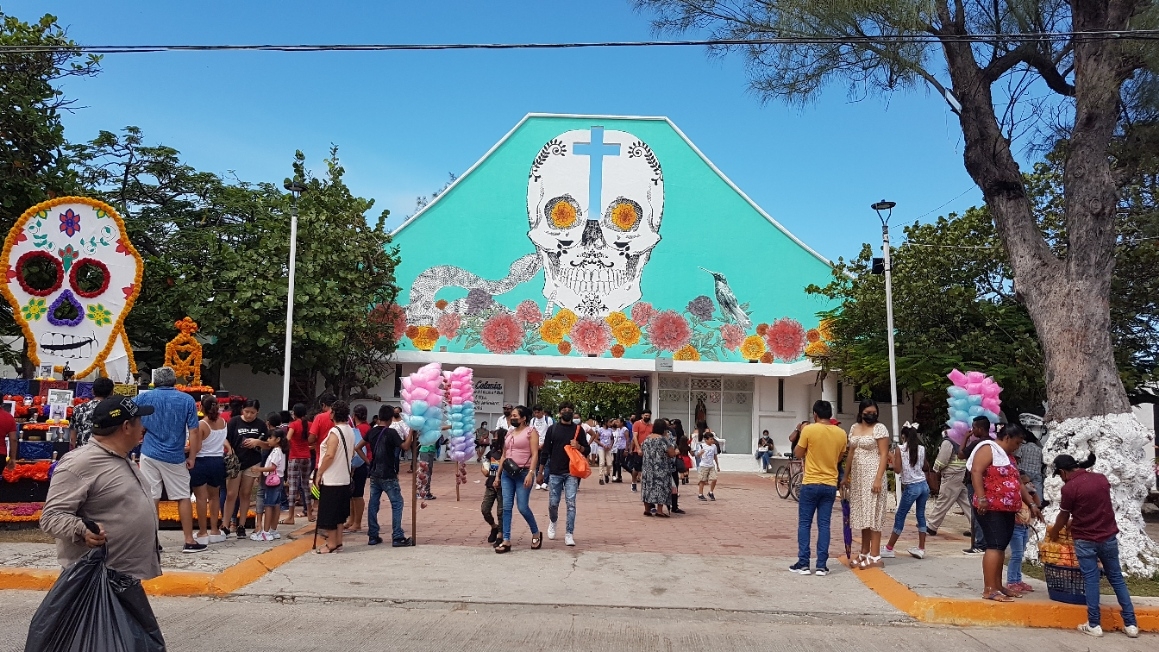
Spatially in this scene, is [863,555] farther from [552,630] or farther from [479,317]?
[479,317]

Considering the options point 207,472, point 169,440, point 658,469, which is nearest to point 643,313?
point 658,469

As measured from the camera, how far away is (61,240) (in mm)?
12336

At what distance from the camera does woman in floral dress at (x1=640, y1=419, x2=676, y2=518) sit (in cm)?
1341

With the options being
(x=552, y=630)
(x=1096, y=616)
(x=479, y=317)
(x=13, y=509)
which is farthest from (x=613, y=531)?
(x=479, y=317)

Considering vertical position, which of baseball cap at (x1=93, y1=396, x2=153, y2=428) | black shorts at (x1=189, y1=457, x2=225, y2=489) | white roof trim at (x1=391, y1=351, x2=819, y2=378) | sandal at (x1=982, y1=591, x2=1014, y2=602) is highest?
white roof trim at (x1=391, y1=351, x2=819, y2=378)

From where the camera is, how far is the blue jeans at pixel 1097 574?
22.1ft

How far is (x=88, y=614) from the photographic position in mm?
4152

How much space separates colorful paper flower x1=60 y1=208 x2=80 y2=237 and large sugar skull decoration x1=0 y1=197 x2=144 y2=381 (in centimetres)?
1

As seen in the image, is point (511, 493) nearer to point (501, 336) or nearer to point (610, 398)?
point (501, 336)

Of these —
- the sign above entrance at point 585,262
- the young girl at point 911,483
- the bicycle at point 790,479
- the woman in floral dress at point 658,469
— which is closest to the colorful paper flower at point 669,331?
the sign above entrance at point 585,262

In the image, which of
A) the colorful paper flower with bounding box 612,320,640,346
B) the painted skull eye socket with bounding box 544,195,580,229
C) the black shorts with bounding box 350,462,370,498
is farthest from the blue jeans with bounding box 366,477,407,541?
the painted skull eye socket with bounding box 544,195,580,229

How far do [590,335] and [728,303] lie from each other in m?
4.25

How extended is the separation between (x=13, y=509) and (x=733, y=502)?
455 inches

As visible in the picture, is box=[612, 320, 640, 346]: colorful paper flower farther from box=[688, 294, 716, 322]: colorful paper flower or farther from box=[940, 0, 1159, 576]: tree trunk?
box=[940, 0, 1159, 576]: tree trunk
